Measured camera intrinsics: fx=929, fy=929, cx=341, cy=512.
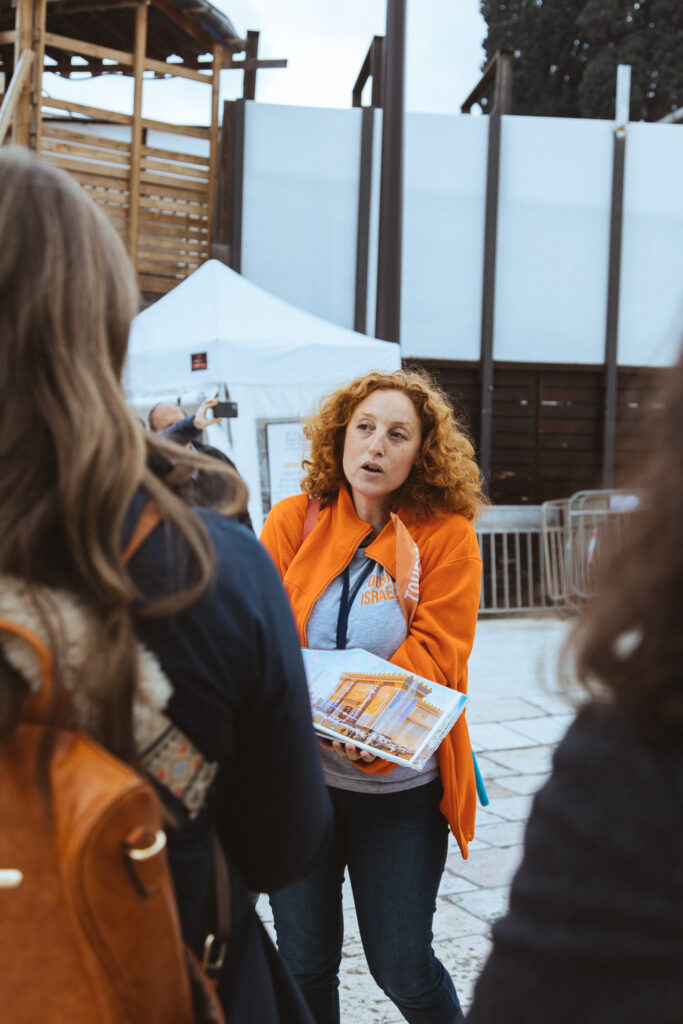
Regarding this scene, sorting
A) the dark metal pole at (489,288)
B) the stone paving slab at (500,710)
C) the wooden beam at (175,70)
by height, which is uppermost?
the wooden beam at (175,70)

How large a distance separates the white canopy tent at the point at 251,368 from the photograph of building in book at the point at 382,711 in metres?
5.19

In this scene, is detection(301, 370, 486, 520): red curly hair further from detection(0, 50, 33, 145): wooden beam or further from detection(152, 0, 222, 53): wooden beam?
detection(152, 0, 222, 53): wooden beam

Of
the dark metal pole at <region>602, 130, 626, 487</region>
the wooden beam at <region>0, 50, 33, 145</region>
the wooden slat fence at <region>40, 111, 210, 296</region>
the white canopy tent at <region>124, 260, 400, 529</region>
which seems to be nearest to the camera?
the white canopy tent at <region>124, 260, 400, 529</region>

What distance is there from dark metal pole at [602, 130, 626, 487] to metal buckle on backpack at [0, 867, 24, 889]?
1108 cm

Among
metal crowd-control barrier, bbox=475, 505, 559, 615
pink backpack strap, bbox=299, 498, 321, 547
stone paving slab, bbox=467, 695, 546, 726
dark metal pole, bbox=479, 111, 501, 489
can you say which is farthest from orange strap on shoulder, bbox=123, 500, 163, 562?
dark metal pole, bbox=479, 111, 501, 489

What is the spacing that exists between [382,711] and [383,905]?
20.3 inches

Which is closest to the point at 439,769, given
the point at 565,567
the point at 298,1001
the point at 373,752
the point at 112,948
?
the point at 373,752

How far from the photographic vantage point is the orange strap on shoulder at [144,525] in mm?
1079

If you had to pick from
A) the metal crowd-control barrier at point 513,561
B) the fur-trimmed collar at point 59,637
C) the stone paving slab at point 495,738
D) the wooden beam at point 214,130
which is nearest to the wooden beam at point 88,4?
the wooden beam at point 214,130

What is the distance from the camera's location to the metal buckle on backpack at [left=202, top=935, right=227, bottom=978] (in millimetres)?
1169

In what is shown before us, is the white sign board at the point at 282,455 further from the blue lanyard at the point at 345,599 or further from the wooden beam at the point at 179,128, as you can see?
the blue lanyard at the point at 345,599

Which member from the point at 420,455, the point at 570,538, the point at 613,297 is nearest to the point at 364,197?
the point at 613,297

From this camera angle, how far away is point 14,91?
371 inches

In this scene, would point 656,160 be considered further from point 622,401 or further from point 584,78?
point 584,78
